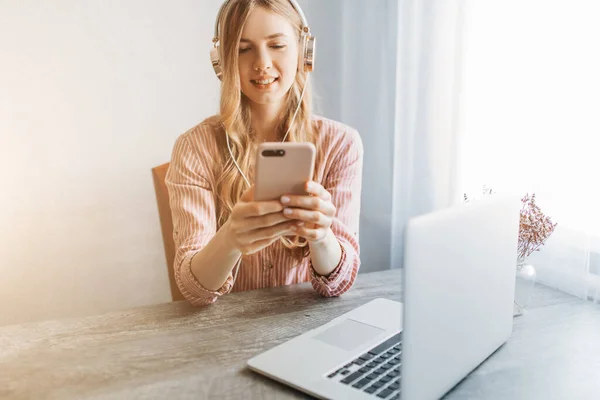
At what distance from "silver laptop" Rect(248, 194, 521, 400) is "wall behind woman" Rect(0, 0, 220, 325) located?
1.38m

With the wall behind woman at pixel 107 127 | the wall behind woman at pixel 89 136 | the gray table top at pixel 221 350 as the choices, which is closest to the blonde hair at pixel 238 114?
A: the gray table top at pixel 221 350

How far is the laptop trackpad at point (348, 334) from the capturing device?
0.88 meters

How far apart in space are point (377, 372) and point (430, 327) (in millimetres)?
156

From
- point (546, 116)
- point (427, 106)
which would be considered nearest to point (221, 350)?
point (546, 116)

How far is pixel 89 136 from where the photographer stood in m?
2.02

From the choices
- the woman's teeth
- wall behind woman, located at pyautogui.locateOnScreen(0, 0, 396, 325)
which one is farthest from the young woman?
wall behind woman, located at pyautogui.locateOnScreen(0, 0, 396, 325)

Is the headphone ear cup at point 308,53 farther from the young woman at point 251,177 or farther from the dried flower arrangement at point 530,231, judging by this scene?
the dried flower arrangement at point 530,231

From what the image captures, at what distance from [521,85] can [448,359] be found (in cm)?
87

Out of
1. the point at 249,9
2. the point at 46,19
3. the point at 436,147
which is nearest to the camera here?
the point at 249,9

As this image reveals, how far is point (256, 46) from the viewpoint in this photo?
1.17m

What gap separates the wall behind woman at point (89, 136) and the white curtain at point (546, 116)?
111cm

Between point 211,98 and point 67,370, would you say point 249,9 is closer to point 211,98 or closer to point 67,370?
point 67,370

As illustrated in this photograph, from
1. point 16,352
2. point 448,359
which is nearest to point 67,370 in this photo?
point 16,352

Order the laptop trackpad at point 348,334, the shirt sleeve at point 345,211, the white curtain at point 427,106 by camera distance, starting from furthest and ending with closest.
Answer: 1. the white curtain at point 427,106
2. the shirt sleeve at point 345,211
3. the laptop trackpad at point 348,334
